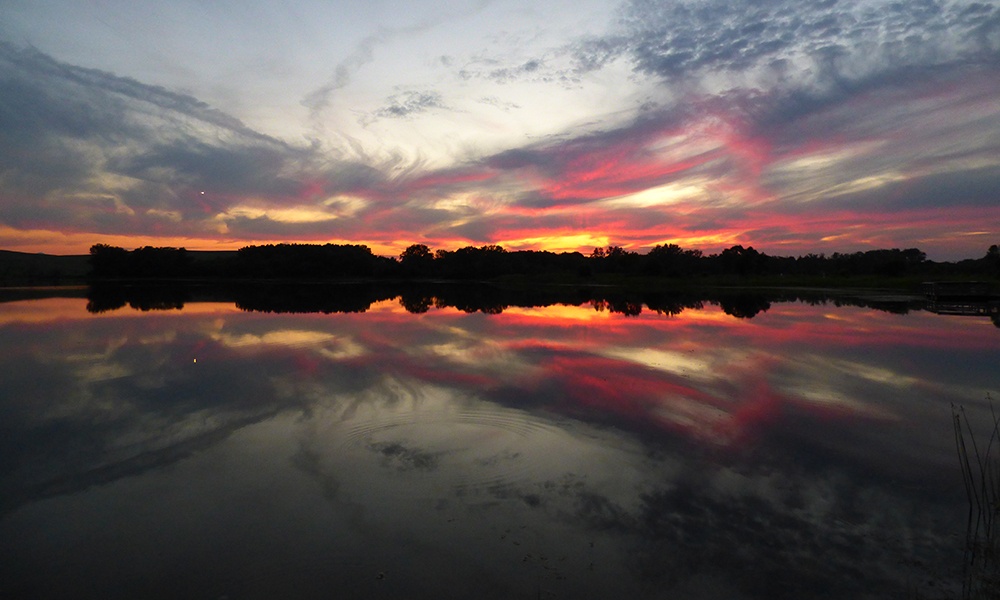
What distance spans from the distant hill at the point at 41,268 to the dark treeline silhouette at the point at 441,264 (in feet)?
19.4

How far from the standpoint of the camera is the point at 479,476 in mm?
6742

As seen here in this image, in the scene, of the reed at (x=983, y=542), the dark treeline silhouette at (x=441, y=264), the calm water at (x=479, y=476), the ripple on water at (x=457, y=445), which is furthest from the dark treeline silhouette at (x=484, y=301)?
the dark treeline silhouette at (x=441, y=264)

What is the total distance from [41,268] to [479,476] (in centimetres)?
13443

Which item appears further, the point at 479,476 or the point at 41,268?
the point at 41,268

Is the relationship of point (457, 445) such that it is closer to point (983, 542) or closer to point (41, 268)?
point (983, 542)

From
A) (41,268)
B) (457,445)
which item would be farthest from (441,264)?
(457,445)

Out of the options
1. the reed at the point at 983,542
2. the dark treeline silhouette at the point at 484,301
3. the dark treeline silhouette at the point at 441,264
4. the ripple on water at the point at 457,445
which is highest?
the dark treeline silhouette at the point at 441,264

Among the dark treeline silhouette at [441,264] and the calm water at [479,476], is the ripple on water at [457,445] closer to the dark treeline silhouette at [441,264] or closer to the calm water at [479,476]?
the calm water at [479,476]

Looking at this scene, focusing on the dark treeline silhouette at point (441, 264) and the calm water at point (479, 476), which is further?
the dark treeline silhouette at point (441, 264)

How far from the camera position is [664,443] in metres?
8.08

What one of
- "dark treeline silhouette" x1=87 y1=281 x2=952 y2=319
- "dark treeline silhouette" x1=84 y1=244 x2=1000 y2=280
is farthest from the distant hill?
"dark treeline silhouette" x1=87 y1=281 x2=952 y2=319

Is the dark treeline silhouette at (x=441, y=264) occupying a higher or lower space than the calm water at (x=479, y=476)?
higher

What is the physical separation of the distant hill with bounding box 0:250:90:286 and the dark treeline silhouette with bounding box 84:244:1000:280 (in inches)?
233

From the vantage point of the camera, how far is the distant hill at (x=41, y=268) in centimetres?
8836
